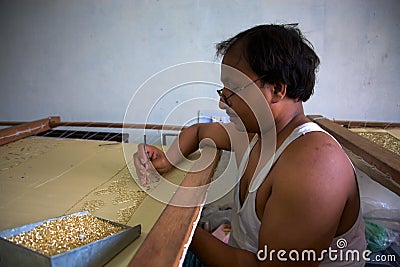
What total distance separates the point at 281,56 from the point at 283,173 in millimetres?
250

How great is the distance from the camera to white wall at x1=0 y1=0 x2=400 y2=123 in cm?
192

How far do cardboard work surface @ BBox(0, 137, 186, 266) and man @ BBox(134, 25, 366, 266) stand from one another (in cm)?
19

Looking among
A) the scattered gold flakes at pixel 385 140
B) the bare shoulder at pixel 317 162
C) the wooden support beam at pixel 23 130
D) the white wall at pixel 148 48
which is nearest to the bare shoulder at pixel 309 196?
the bare shoulder at pixel 317 162

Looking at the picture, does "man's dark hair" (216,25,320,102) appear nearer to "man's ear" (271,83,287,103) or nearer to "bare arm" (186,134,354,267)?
"man's ear" (271,83,287,103)

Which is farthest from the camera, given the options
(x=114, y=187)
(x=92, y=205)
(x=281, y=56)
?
(x=114, y=187)

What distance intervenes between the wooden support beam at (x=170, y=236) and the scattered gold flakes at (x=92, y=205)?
20 centimetres

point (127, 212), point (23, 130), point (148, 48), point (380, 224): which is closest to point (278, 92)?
point (127, 212)

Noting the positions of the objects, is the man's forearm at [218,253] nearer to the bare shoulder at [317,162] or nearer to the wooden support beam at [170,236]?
the wooden support beam at [170,236]

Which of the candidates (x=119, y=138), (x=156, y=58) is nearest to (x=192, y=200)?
(x=119, y=138)

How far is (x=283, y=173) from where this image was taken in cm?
59

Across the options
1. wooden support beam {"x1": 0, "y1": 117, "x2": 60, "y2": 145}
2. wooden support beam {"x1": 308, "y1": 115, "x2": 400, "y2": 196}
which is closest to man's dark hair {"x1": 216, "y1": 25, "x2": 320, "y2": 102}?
wooden support beam {"x1": 308, "y1": 115, "x2": 400, "y2": 196}

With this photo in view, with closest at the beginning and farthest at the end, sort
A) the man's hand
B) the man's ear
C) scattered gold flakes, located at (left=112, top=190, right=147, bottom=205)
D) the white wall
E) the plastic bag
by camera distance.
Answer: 1. the man's ear
2. scattered gold flakes, located at (left=112, top=190, right=147, bottom=205)
3. the man's hand
4. the plastic bag
5. the white wall

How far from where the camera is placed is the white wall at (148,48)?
1915 mm

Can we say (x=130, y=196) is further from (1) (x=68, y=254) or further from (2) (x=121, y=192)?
(1) (x=68, y=254)
